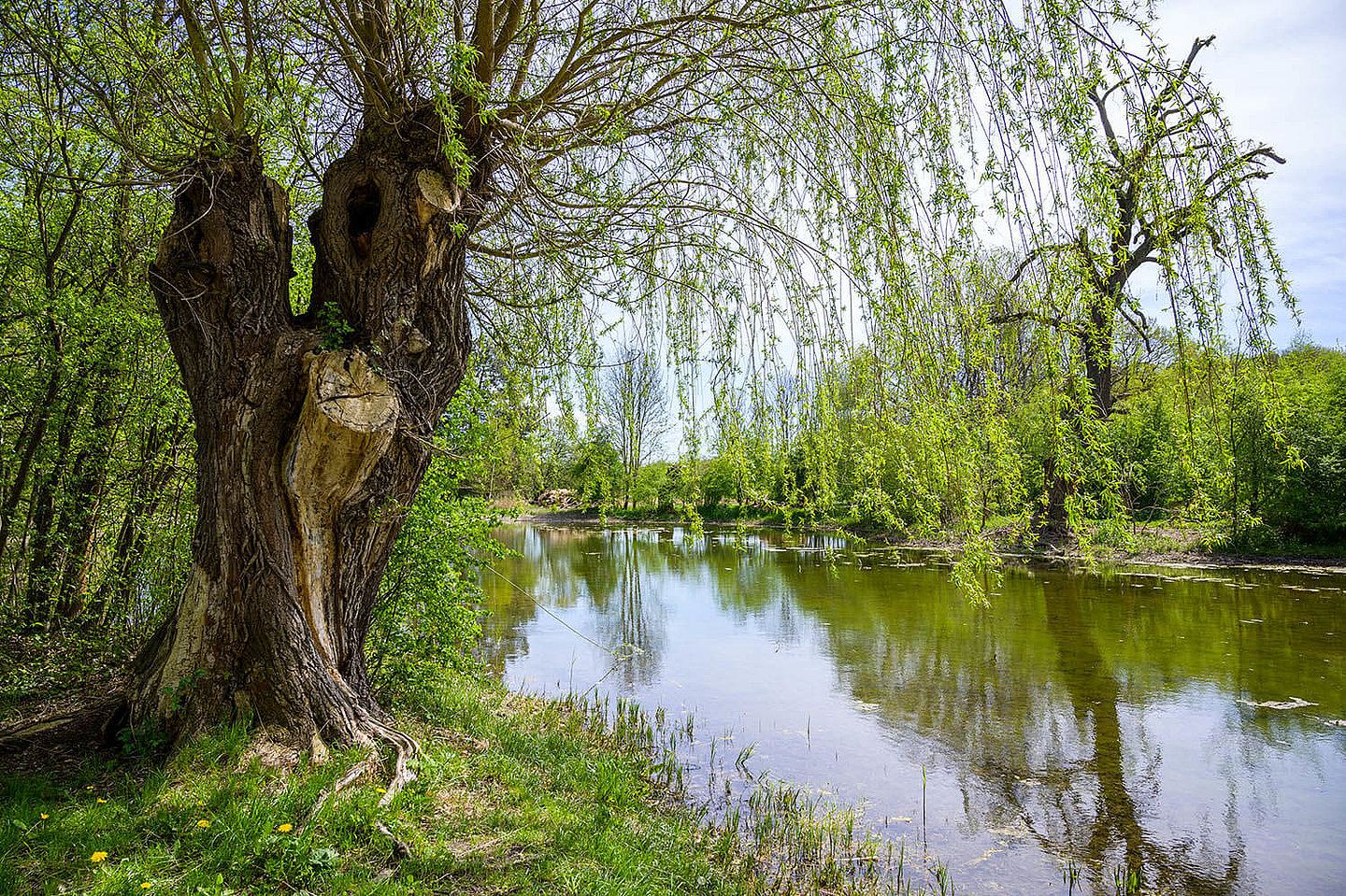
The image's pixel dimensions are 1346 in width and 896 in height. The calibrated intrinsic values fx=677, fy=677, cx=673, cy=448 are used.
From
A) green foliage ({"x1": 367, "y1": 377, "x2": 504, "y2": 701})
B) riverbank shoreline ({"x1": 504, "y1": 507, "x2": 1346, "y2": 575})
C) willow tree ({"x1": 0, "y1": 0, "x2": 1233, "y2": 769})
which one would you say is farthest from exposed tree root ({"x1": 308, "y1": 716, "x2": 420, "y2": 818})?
riverbank shoreline ({"x1": 504, "y1": 507, "x2": 1346, "y2": 575})

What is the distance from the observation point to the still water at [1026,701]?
458 centimetres

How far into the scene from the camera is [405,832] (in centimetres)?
285

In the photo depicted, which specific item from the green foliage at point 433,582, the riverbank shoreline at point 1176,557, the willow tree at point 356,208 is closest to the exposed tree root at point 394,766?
the willow tree at point 356,208

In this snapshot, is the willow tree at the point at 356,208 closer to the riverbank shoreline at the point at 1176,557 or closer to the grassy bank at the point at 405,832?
the grassy bank at the point at 405,832

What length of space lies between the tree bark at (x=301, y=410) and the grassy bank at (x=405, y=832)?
0.34m

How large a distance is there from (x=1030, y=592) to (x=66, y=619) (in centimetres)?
1371

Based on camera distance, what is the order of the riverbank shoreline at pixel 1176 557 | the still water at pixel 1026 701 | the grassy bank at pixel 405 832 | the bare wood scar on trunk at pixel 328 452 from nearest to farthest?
the grassy bank at pixel 405 832 < the bare wood scar on trunk at pixel 328 452 < the still water at pixel 1026 701 < the riverbank shoreline at pixel 1176 557

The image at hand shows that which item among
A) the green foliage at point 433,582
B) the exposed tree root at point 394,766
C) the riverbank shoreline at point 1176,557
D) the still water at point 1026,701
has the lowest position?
the still water at point 1026,701

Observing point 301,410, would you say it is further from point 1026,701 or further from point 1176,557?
point 1176,557

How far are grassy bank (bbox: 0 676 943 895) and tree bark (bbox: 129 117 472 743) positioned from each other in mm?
338

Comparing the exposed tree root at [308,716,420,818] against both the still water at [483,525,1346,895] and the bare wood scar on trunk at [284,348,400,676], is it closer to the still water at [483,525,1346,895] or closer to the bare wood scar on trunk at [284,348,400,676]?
the bare wood scar on trunk at [284,348,400,676]

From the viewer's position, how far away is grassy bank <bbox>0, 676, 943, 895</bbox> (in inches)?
94.3

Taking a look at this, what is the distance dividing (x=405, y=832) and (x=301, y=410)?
1921 millimetres

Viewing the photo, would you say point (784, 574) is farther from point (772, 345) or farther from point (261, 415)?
point (261, 415)
